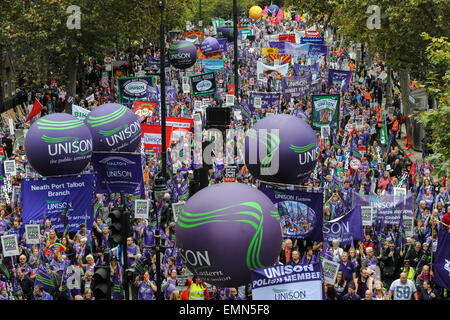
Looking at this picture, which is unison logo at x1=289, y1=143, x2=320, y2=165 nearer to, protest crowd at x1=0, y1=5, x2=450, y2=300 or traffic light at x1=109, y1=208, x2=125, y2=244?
protest crowd at x1=0, y1=5, x2=450, y2=300

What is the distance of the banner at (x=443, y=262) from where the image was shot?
1359 centimetres

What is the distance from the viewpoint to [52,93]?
43.1 meters

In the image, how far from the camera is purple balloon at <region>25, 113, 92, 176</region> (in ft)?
60.7

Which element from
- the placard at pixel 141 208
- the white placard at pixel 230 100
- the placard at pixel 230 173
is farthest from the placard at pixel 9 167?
the white placard at pixel 230 100

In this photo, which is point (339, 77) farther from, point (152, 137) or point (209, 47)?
point (209, 47)

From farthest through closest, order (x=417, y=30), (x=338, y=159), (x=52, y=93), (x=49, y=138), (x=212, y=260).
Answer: (x=52, y=93)
(x=417, y=30)
(x=338, y=159)
(x=49, y=138)
(x=212, y=260)

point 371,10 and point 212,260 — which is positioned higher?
point 371,10

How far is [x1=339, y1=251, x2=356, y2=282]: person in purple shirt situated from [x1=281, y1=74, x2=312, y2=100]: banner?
15451mm

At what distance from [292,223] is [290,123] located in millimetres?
2648

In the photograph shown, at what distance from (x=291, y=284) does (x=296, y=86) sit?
18980mm

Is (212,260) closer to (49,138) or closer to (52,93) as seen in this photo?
(49,138)

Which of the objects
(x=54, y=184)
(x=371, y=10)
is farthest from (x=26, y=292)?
(x=371, y=10)

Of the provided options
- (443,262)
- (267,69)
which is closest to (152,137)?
(443,262)

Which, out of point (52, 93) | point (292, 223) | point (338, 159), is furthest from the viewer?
point (52, 93)
